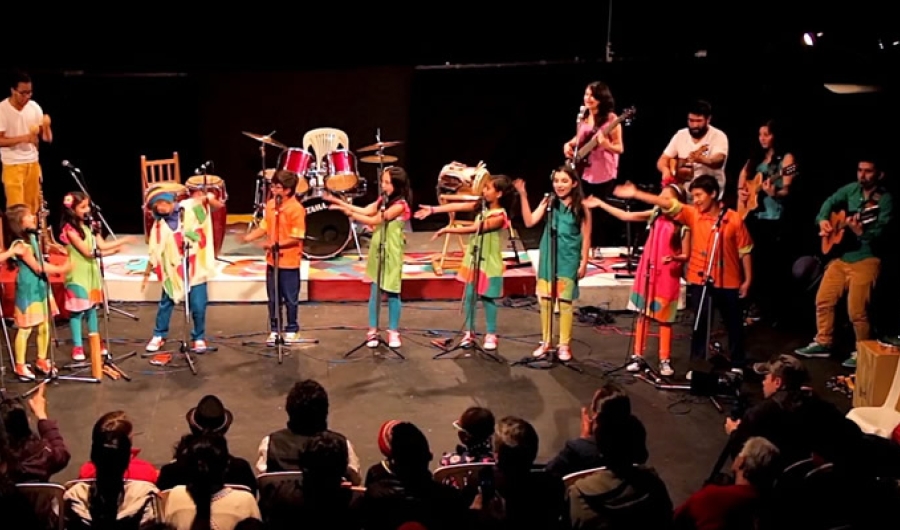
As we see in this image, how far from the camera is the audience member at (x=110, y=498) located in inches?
183

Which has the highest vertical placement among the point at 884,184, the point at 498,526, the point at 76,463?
the point at 884,184

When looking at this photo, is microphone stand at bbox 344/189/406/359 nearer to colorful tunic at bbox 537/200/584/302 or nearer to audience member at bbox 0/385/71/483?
colorful tunic at bbox 537/200/584/302

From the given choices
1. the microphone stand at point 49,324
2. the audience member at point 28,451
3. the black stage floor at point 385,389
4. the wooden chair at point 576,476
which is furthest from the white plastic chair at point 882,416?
the microphone stand at point 49,324

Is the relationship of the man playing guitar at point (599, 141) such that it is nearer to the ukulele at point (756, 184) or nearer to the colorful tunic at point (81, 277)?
the ukulele at point (756, 184)

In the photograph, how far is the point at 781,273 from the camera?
390 inches

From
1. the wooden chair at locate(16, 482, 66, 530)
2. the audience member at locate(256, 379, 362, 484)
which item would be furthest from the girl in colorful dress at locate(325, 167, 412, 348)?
the wooden chair at locate(16, 482, 66, 530)

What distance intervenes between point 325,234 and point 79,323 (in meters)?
2.88

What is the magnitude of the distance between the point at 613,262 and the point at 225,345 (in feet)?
12.4

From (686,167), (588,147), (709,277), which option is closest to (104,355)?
(588,147)

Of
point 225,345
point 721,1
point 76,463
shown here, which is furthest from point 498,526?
point 721,1

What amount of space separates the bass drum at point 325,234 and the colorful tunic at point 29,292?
122 inches

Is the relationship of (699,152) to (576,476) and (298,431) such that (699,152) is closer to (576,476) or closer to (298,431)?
(576,476)

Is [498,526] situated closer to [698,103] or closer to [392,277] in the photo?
[392,277]

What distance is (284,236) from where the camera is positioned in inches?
344
